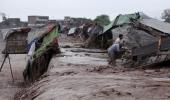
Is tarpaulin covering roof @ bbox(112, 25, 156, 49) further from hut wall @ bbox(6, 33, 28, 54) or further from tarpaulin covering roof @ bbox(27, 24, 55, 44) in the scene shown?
hut wall @ bbox(6, 33, 28, 54)

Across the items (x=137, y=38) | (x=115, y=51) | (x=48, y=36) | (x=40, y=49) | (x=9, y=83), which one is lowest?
(x=9, y=83)

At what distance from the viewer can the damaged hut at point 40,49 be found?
1767 centimetres

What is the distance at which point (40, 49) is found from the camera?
60.0ft

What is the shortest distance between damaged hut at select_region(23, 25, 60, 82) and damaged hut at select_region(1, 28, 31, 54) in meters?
0.31

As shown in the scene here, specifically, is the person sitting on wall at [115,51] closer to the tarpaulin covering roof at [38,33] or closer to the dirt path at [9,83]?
the tarpaulin covering roof at [38,33]

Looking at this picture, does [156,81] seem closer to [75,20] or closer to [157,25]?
[157,25]

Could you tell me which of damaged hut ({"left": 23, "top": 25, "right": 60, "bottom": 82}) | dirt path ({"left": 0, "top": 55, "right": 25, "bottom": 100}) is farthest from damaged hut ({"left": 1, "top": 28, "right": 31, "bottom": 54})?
dirt path ({"left": 0, "top": 55, "right": 25, "bottom": 100})

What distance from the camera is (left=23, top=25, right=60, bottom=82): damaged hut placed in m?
17.7

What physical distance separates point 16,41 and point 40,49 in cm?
106

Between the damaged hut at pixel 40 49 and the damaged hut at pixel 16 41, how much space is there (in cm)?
31

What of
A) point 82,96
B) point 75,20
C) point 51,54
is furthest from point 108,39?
point 75,20

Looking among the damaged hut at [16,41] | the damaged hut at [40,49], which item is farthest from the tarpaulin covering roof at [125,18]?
the damaged hut at [16,41]

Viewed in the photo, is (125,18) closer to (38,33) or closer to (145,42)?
(38,33)

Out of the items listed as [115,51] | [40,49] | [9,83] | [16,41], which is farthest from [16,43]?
[115,51]
